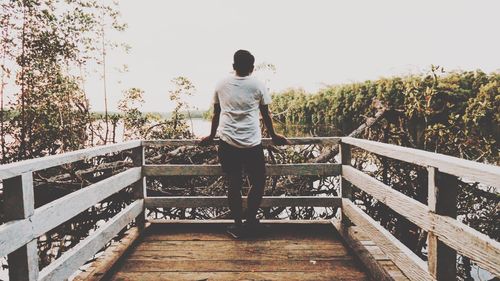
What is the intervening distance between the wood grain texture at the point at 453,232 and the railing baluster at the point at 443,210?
0.16 ft

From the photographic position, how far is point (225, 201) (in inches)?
174

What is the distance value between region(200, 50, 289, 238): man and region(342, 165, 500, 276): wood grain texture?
117 cm

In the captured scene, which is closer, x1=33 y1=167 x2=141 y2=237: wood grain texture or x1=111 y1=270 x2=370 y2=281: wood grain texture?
x1=33 y1=167 x2=141 y2=237: wood grain texture

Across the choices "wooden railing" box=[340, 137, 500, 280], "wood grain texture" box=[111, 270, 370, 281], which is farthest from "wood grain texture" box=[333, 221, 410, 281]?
"wooden railing" box=[340, 137, 500, 280]

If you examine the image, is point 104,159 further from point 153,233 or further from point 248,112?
point 248,112

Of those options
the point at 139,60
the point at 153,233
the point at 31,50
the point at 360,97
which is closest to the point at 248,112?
the point at 153,233

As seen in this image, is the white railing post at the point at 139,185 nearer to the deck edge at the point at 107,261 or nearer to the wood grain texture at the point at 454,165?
the deck edge at the point at 107,261

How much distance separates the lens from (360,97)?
875 inches

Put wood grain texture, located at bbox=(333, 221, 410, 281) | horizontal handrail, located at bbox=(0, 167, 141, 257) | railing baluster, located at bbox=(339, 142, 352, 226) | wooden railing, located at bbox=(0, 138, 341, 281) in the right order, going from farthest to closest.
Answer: railing baluster, located at bbox=(339, 142, 352, 226)
wood grain texture, located at bbox=(333, 221, 410, 281)
wooden railing, located at bbox=(0, 138, 341, 281)
horizontal handrail, located at bbox=(0, 167, 141, 257)

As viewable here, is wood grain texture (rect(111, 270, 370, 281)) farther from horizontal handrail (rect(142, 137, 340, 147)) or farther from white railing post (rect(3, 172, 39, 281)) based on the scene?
horizontal handrail (rect(142, 137, 340, 147))

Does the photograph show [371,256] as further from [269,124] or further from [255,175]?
[269,124]

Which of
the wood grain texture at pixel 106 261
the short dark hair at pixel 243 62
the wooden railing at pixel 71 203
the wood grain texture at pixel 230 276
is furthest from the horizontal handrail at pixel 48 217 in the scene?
the short dark hair at pixel 243 62

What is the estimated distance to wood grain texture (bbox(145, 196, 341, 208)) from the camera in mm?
4324

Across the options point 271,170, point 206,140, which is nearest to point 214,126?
point 206,140
